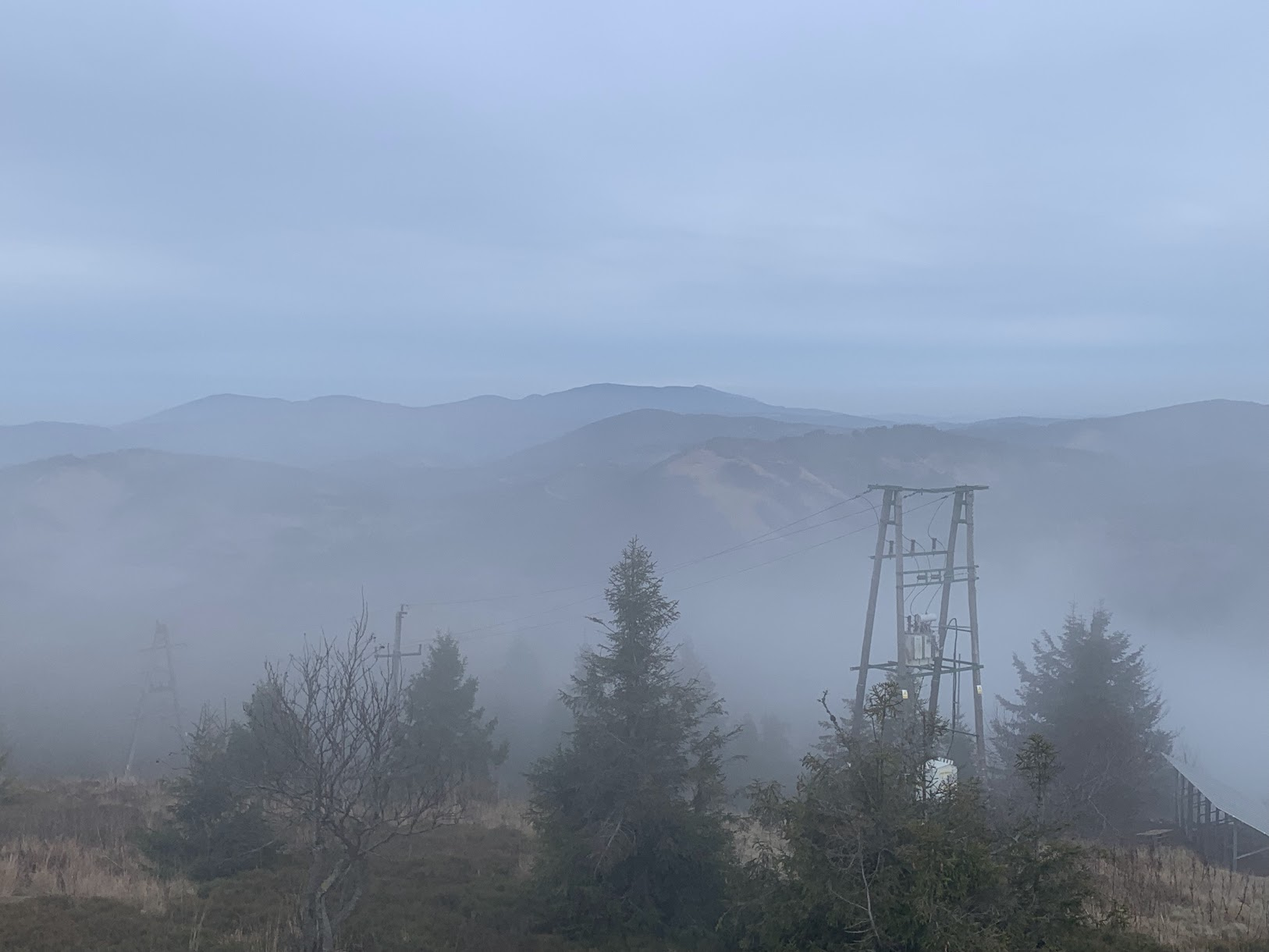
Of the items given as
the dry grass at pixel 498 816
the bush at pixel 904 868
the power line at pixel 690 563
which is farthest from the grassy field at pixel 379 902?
the power line at pixel 690 563

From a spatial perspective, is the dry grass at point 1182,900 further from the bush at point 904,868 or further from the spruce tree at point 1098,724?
the spruce tree at point 1098,724

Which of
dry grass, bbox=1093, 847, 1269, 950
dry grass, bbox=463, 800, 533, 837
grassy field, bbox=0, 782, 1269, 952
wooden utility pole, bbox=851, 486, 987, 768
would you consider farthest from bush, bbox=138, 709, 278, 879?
wooden utility pole, bbox=851, 486, 987, 768

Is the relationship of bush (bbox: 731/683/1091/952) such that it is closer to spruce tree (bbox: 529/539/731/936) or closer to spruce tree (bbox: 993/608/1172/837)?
spruce tree (bbox: 529/539/731/936)

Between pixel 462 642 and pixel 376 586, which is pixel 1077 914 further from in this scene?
pixel 376 586

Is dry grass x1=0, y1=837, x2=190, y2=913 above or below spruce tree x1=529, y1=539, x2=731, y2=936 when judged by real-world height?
below

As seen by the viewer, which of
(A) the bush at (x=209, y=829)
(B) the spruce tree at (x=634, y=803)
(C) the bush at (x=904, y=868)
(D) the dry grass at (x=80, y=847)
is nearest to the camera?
(C) the bush at (x=904, y=868)

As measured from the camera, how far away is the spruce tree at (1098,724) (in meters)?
18.6

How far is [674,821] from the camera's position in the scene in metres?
10.9

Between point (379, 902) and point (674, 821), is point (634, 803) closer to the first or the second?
point (674, 821)

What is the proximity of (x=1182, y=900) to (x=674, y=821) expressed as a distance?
6.02 metres

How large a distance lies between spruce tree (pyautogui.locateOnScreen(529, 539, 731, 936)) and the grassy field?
0.78m

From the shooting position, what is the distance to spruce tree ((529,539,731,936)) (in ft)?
35.8

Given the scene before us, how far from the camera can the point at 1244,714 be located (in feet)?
135

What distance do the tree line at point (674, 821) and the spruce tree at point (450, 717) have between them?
594 centimetres
